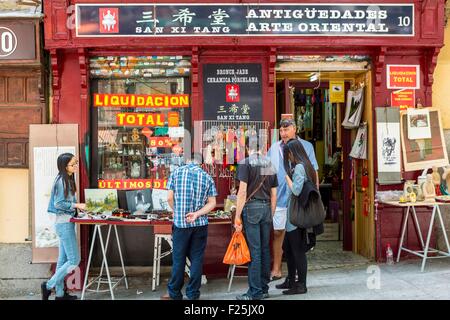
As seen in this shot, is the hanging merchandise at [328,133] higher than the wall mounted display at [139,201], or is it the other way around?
the hanging merchandise at [328,133]

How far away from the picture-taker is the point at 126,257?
8891mm

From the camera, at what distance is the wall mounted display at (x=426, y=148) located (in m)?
8.97

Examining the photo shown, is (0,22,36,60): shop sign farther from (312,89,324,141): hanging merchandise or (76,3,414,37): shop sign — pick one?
(312,89,324,141): hanging merchandise

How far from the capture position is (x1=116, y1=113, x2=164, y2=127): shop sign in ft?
29.3

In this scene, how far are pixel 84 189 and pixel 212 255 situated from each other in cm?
217

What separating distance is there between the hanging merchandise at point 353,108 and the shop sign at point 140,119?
123 inches

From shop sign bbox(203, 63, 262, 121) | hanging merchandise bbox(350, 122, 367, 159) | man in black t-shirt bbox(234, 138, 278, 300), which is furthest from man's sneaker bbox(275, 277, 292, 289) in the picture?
hanging merchandise bbox(350, 122, 367, 159)

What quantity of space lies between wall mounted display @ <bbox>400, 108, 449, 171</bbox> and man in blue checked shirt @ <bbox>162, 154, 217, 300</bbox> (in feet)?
11.8

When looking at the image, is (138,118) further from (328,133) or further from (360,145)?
(328,133)

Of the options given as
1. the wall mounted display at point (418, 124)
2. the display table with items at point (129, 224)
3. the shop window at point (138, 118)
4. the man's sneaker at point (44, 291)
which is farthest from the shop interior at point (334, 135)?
the man's sneaker at point (44, 291)

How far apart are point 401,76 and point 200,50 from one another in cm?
Result: 320

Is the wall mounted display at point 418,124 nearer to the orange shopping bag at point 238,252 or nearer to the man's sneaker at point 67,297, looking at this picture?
the orange shopping bag at point 238,252

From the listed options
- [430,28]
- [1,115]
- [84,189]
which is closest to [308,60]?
[430,28]

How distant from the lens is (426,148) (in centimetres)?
901
